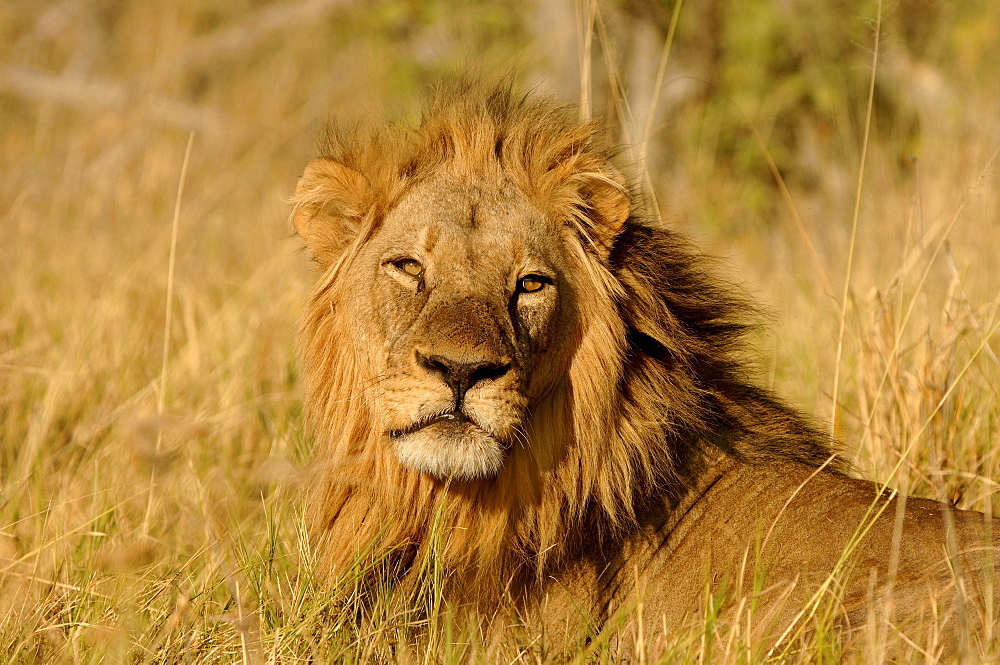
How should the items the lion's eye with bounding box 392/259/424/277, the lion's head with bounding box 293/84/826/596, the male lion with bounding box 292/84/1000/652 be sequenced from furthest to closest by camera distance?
the lion's eye with bounding box 392/259/424/277 < the lion's head with bounding box 293/84/826/596 < the male lion with bounding box 292/84/1000/652

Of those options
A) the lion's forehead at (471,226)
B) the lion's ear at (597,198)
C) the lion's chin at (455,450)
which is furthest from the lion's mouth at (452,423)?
the lion's ear at (597,198)

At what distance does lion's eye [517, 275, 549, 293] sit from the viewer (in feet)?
10.5

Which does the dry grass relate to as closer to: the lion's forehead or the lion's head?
the lion's head

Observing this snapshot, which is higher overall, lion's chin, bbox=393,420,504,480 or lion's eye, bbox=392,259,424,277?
lion's eye, bbox=392,259,424,277

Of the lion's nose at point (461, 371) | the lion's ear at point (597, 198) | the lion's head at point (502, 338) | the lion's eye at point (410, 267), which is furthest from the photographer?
the lion's ear at point (597, 198)

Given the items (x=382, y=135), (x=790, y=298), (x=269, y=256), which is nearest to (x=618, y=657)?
(x=382, y=135)

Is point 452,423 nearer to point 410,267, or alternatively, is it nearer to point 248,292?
point 410,267

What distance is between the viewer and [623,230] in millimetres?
3430

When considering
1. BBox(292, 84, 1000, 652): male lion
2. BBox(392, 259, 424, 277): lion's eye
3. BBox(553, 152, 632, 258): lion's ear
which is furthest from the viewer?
BBox(553, 152, 632, 258): lion's ear

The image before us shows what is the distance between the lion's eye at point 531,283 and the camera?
3.21m

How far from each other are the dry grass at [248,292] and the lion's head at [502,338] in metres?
0.28

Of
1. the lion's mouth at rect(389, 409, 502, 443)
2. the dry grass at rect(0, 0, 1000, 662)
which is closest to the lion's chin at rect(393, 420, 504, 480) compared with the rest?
the lion's mouth at rect(389, 409, 502, 443)

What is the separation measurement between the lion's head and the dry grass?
28 centimetres

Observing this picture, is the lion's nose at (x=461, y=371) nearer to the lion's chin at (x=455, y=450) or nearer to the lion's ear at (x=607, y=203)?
the lion's chin at (x=455, y=450)
